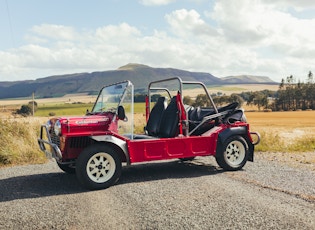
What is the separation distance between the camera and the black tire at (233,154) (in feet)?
26.7

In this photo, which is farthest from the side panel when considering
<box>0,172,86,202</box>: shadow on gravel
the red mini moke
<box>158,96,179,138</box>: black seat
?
<box>0,172,86,202</box>: shadow on gravel

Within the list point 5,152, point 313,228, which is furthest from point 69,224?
point 5,152

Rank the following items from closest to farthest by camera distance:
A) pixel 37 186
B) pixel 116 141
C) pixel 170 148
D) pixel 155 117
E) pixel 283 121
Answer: pixel 116 141 → pixel 37 186 → pixel 170 148 → pixel 155 117 → pixel 283 121

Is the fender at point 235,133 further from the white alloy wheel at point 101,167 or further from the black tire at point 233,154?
the white alloy wheel at point 101,167

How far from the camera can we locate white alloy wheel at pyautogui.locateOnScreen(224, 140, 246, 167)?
837cm

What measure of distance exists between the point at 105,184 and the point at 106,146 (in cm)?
71

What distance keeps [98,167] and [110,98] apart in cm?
164

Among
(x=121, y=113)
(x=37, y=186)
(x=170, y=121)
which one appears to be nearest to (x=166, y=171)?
(x=170, y=121)

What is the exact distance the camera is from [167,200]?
580 centimetres

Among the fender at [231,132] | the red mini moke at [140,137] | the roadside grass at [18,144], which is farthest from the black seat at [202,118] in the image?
the roadside grass at [18,144]

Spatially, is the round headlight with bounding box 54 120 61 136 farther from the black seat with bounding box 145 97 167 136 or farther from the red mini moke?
the black seat with bounding box 145 97 167 136

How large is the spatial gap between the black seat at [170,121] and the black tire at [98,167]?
1.48 meters

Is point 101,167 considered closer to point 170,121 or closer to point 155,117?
point 170,121

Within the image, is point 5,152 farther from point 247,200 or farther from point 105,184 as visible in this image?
point 247,200
